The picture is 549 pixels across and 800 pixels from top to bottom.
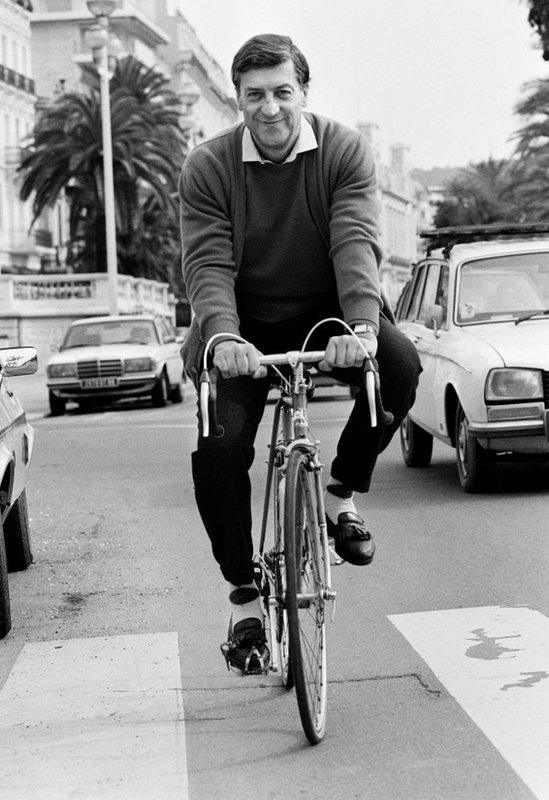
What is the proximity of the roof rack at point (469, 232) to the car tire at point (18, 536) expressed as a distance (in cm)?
510

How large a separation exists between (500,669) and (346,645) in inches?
30.2

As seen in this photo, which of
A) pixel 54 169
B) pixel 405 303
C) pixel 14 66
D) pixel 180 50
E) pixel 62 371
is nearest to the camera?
pixel 405 303

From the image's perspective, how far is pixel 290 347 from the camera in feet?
18.1

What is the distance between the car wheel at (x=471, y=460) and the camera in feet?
36.0

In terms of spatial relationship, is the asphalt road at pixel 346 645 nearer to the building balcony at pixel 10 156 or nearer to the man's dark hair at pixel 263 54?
the man's dark hair at pixel 263 54

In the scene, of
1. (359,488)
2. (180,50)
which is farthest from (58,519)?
(180,50)

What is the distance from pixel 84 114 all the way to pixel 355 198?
4975cm

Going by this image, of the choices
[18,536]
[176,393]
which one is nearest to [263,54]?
[18,536]

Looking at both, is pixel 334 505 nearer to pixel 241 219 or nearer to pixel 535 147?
pixel 241 219

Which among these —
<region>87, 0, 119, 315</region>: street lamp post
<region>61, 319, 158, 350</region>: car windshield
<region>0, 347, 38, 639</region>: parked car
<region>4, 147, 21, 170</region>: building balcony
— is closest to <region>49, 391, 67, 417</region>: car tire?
<region>61, 319, 158, 350</region>: car windshield

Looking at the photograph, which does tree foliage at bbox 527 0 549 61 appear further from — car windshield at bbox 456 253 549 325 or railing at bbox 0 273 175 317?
railing at bbox 0 273 175 317

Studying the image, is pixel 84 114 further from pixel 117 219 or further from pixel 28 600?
pixel 28 600

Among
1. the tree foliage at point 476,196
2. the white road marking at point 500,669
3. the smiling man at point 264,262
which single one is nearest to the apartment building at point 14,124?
the tree foliage at point 476,196

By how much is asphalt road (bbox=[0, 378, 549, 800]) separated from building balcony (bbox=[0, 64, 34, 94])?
68802 mm
